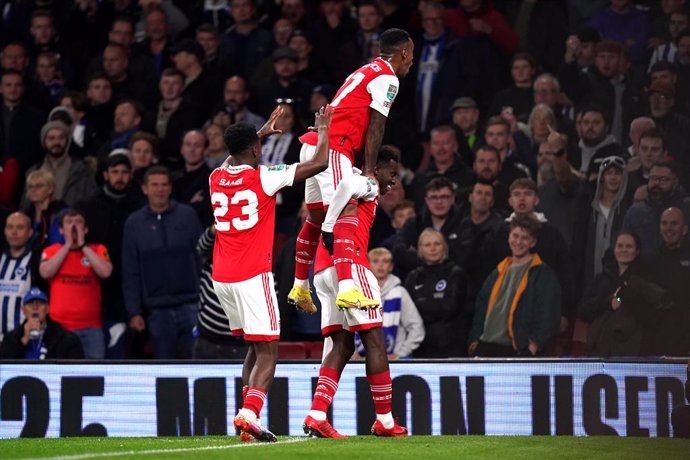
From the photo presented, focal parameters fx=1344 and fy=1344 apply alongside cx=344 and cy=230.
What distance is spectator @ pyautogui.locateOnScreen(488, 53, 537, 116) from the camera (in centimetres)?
1576

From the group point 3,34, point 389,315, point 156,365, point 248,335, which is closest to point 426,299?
point 389,315

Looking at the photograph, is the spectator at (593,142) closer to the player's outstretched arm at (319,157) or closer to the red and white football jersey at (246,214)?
the player's outstretched arm at (319,157)

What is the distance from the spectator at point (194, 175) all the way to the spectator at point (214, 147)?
0.39 ft

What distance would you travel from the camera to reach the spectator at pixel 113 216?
15.2 meters

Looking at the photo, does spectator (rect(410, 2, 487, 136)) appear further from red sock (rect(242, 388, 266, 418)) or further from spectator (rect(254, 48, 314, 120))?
red sock (rect(242, 388, 266, 418))

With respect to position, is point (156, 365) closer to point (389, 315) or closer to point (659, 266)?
point (389, 315)

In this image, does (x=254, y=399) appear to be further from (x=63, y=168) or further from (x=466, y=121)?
(x=63, y=168)

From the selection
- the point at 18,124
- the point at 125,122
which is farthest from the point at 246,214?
the point at 18,124

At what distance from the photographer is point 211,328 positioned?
13656mm

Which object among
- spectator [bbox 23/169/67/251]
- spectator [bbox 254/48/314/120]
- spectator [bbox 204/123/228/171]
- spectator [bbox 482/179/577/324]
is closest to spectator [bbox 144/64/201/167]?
spectator [bbox 204/123/228/171]

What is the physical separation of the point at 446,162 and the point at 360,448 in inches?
248

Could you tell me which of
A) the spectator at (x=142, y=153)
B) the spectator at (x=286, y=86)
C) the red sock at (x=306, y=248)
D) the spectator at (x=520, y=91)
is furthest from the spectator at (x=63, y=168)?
the red sock at (x=306, y=248)

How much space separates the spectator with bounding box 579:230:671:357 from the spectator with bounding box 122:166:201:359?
440 cm

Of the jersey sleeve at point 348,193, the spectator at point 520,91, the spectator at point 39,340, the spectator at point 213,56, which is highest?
the spectator at point 213,56
